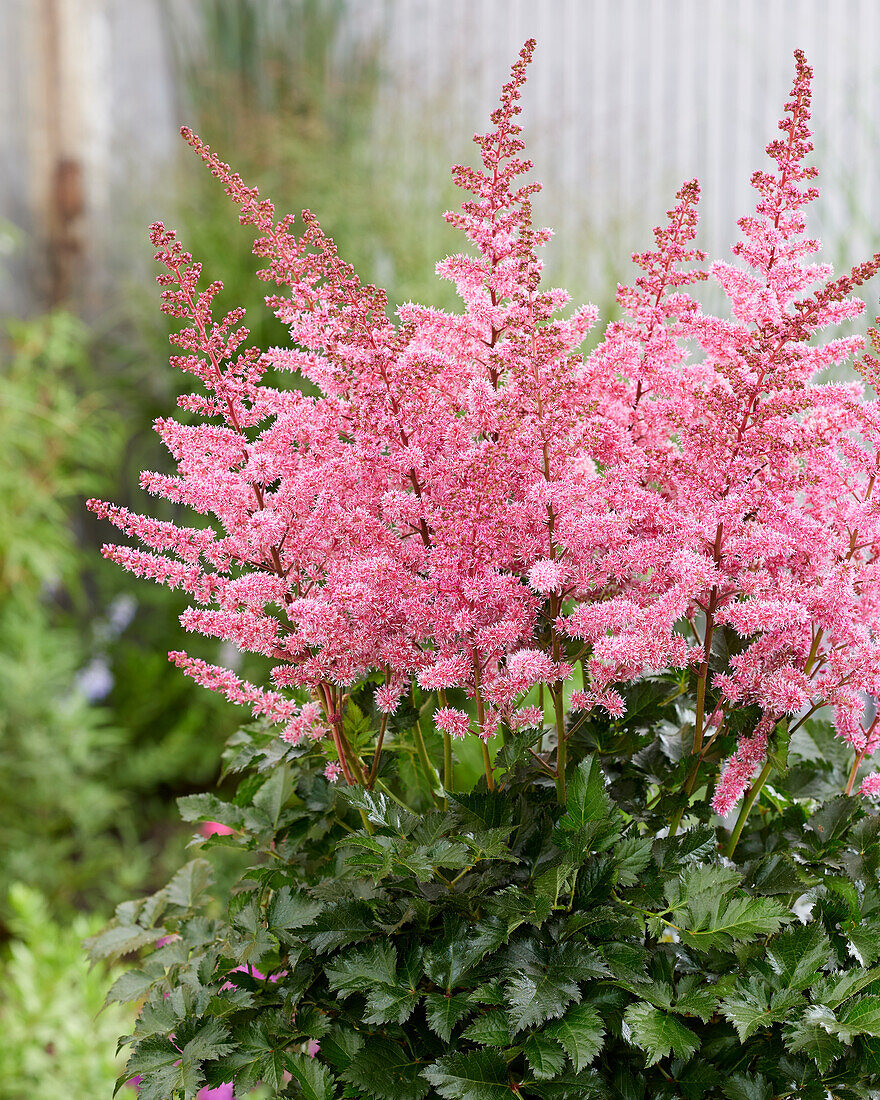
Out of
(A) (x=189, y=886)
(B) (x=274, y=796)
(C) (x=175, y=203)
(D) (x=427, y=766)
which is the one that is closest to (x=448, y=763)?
(D) (x=427, y=766)

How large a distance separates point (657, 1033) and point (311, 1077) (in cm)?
18

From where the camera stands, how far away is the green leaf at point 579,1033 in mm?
461

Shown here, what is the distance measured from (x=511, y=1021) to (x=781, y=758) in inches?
7.7

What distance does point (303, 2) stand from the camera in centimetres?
339

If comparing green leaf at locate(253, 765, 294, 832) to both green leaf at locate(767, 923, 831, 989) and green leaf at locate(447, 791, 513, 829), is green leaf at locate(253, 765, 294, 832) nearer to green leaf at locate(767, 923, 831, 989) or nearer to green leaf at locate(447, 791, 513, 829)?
green leaf at locate(447, 791, 513, 829)

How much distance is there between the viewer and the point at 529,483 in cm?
55

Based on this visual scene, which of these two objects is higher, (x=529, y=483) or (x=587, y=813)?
(x=529, y=483)

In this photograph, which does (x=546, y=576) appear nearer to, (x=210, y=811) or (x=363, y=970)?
(x=363, y=970)

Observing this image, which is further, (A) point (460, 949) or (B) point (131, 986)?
(B) point (131, 986)

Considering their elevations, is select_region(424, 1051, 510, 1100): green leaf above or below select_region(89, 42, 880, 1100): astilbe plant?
below

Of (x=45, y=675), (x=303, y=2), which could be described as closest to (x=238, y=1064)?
(x=45, y=675)

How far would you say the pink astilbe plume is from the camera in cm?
53

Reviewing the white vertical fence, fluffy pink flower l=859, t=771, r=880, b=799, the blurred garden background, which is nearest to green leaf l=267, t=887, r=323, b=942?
fluffy pink flower l=859, t=771, r=880, b=799

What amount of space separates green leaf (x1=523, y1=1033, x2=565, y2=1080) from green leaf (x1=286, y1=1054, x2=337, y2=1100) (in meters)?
0.11
